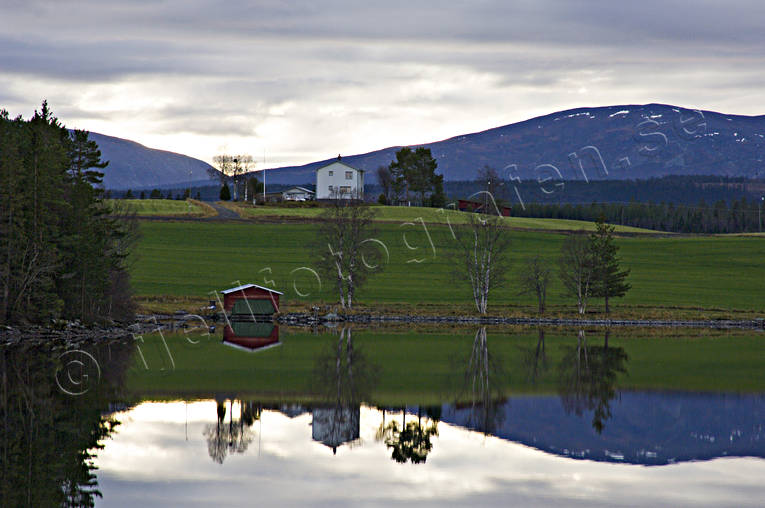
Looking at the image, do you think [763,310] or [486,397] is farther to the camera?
[763,310]

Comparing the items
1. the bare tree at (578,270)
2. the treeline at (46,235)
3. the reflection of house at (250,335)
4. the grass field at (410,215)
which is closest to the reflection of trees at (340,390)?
the reflection of house at (250,335)

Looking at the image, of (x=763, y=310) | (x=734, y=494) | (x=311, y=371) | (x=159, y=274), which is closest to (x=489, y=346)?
(x=311, y=371)

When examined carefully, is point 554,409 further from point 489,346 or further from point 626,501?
point 489,346

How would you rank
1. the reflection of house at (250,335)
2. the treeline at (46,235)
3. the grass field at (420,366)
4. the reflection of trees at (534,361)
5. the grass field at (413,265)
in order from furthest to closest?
the grass field at (413,265), the treeline at (46,235), the reflection of house at (250,335), the reflection of trees at (534,361), the grass field at (420,366)

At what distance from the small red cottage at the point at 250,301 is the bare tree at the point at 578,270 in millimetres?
25579

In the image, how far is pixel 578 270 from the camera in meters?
82.2

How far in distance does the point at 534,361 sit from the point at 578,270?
36.9 m

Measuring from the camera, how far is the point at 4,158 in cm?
5509

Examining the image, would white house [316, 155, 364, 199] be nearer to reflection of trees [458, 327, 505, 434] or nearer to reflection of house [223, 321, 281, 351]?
reflection of house [223, 321, 281, 351]

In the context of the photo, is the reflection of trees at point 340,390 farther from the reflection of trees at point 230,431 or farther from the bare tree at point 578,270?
the bare tree at point 578,270

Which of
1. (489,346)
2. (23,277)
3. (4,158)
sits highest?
(4,158)

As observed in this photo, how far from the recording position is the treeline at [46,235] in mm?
55875

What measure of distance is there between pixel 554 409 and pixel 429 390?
545 centimetres

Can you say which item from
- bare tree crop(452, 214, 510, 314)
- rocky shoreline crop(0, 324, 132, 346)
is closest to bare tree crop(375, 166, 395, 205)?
bare tree crop(452, 214, 510, 314)
